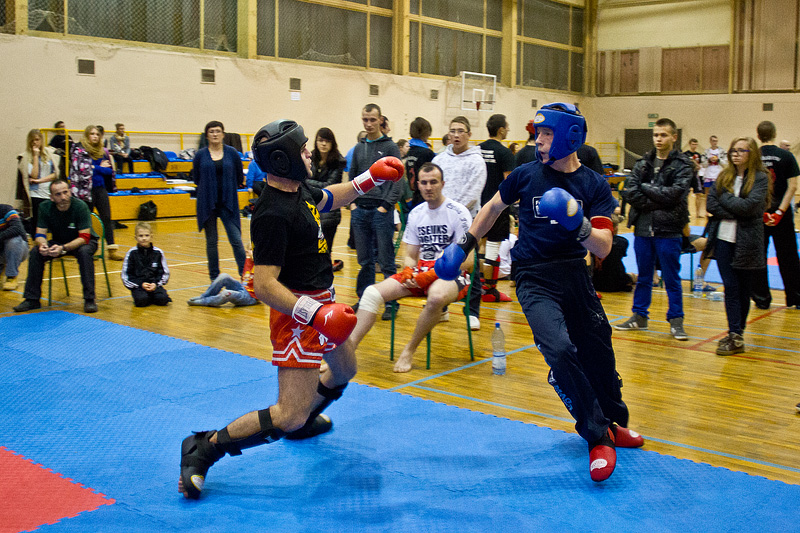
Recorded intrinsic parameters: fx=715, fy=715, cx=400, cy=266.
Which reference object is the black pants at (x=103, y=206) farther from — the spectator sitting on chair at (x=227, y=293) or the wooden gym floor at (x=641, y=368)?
the spectator sitting on chair at (x=227, y=293)

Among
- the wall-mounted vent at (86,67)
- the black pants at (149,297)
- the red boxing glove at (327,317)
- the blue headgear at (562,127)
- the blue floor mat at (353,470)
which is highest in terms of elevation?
the wall-mounted vent at (86,67)

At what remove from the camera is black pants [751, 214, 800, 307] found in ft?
23.5

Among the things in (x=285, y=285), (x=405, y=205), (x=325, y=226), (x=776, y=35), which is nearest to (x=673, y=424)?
(x=285, y=285)

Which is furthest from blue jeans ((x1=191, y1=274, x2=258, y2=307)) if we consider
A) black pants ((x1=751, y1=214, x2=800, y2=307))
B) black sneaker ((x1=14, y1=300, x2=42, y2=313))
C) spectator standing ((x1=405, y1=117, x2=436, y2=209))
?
black pants ((x1=751, y1=214, x2=800, y2=307))

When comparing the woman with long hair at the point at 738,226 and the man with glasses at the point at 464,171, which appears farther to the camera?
the man with glasses at the point at 464,171

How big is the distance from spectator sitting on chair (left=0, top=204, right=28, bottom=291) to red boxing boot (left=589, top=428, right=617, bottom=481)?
7132 mm

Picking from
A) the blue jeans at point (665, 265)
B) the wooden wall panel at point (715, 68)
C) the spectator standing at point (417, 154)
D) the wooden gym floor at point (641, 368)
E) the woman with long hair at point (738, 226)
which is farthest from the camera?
the wooden wall panel at point (715, 68)

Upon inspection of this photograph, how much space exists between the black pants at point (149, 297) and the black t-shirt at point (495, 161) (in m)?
3.54

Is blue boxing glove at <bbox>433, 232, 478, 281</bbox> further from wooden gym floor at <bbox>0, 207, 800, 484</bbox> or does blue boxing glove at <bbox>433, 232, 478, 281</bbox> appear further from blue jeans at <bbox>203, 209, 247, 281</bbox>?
blue jeans at <bbox>203, 209, 247, 281</bbox>

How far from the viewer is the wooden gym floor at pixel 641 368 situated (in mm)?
4078

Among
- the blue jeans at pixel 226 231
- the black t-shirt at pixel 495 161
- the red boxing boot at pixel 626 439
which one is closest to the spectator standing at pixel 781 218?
the black t-shirt at pixel 495 161

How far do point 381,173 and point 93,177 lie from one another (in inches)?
291

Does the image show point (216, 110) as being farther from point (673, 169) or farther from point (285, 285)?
point (285, 285)

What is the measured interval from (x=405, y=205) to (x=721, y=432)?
16.4 ft
